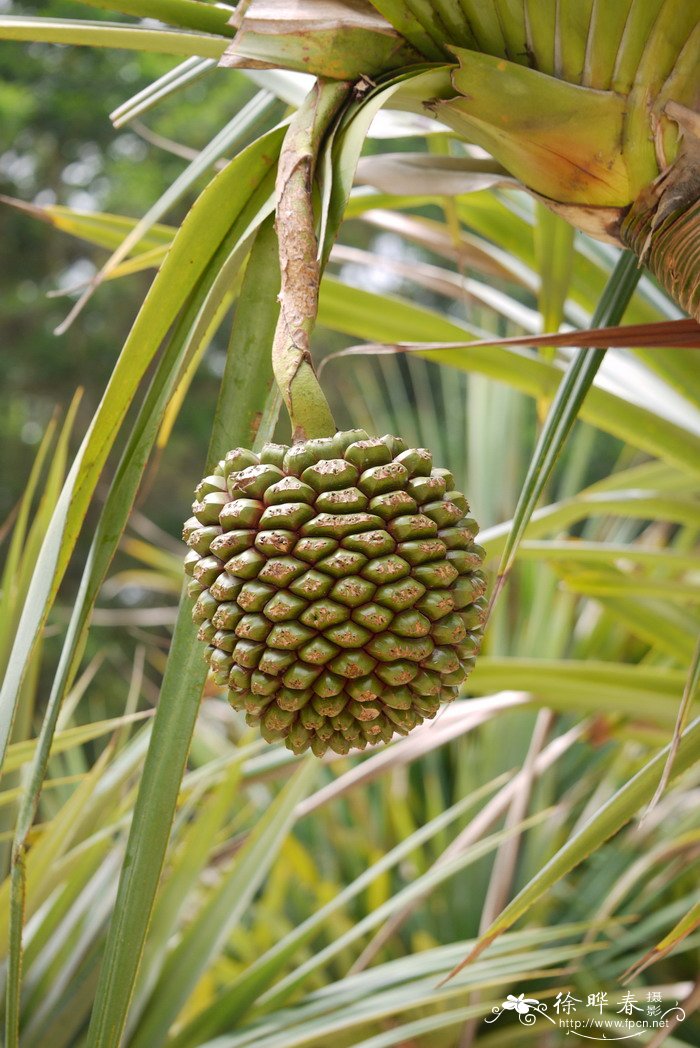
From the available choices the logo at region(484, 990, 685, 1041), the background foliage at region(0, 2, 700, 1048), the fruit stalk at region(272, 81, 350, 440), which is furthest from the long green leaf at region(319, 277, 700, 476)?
the logo at region(484, 990, 685, 1041)

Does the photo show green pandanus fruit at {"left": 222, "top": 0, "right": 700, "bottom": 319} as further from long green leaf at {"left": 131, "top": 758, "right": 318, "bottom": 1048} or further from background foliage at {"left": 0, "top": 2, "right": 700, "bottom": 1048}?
long green leaf at {"left": 131, "top": 758, "right": 318, "bottom": 1048}

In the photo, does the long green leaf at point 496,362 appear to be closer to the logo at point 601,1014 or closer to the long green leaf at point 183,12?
the long green leaf at point 183,12

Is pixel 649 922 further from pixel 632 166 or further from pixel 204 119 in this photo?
pixel 204 119

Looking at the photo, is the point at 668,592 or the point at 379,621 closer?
the point at 379,621

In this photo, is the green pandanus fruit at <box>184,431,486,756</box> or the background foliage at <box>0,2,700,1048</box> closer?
the green pandanus fruit at <box>184,431,486,756</box>

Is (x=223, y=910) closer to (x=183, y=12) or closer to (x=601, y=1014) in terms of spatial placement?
(x=601, y=1014)

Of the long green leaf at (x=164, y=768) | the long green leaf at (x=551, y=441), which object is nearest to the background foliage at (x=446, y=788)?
the long green leaf at (x=164, y=768)

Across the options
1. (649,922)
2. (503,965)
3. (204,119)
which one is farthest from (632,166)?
(204,119)

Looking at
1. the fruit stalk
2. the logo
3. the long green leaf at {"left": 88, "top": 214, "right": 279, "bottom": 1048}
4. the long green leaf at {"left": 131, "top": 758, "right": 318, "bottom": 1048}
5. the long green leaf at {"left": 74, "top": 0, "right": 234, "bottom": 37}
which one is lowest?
the logo
